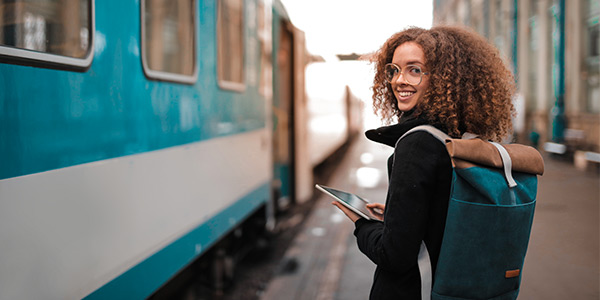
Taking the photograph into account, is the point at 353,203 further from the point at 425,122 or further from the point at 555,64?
the point at 555,64

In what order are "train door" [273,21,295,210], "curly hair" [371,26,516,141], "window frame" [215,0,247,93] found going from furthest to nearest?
"train door" [273,21,295,210]
"window frame" [215,0,247,93]
"curly hair" [371,26,516,141]

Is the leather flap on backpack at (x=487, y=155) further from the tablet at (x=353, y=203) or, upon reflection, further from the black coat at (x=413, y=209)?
the tablet at (x=353, y=203)

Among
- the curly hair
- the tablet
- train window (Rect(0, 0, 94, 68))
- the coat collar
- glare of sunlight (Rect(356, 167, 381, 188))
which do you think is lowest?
glare of sunlight (Rect(356, 167, 381, 188))

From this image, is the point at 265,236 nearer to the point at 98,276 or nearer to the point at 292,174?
the point at 292,174

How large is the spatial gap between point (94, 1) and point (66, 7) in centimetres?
12

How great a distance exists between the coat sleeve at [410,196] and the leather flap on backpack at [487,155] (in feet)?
0.20

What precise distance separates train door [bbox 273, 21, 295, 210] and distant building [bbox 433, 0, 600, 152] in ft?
19.9

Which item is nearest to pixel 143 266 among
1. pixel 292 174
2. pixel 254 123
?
pixel 254 123

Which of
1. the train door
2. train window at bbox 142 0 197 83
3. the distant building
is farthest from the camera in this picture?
the distant building

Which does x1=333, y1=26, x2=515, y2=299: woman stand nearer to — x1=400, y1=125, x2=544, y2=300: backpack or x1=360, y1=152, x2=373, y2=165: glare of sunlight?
x1=400, y1=125, x2=544, y2=300: backpack

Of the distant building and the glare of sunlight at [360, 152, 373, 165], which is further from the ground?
the distant building

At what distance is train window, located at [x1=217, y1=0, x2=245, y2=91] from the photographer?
3783 mm

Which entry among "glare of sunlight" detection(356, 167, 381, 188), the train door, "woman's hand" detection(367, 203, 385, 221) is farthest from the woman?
"glare of sunlight" detection(356, 167, 381, 188)

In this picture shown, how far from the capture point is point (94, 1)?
7.01 feet
